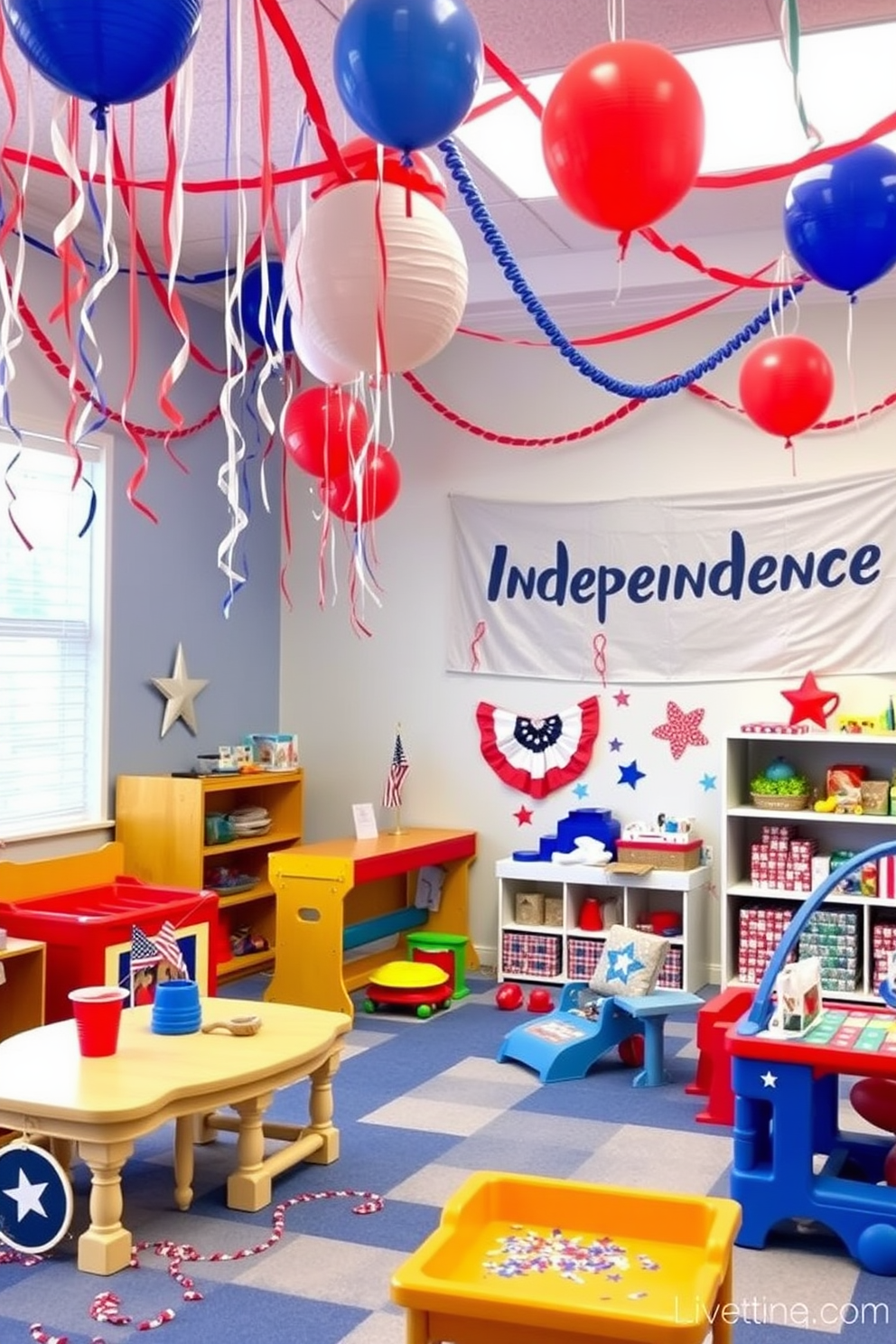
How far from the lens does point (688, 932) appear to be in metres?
5.65

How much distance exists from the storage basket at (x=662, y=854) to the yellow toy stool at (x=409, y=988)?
94 centimetres

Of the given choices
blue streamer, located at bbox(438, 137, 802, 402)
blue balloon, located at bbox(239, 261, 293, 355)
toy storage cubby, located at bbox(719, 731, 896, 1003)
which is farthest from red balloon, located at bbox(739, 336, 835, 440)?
toy storage cubby, located at bbox(719, 731, 896, 1003)

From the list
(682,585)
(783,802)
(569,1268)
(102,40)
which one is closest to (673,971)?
(783,802)

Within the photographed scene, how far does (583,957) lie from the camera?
5.82m

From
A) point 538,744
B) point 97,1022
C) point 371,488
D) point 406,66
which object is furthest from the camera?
point 538,744

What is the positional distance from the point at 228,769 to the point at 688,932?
205 cm

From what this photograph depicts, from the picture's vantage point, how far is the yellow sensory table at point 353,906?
5.28 m

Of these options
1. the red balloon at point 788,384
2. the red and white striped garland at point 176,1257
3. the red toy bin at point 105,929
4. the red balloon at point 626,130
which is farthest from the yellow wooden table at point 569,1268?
the red balloon at point 788,384

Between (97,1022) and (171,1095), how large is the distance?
0.33 m

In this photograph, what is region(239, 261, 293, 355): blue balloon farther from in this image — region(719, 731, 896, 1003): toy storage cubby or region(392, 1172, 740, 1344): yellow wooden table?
region(392, 1172, 740, 1344): yellow wooden table

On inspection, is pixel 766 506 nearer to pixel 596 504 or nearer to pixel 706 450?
pixel 706 450

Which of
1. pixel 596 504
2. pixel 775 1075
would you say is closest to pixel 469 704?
pixel 596 504

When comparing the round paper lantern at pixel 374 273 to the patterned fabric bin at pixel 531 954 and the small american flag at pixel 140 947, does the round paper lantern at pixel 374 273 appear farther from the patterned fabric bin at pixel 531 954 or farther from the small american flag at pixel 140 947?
the patterned fabric bin at pixel 531 954

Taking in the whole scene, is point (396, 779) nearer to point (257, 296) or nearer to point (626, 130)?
point (257, 296)
